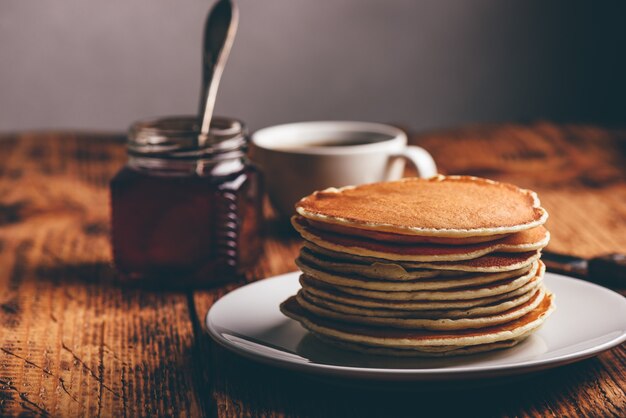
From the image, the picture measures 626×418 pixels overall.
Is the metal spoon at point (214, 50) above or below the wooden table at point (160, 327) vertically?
above

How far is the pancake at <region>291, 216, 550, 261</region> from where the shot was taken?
769 mm

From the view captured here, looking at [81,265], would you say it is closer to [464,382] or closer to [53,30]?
[464,382]

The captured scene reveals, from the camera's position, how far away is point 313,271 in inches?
32.4

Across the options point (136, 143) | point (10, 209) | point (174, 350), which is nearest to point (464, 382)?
point (174, 350)

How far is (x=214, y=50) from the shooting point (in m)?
1.20

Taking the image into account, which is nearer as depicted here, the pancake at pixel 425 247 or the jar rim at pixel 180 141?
the pancake at pixel 425 247

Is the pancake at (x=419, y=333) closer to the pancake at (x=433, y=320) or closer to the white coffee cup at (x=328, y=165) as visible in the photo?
the pancake at (x=433, y=320)

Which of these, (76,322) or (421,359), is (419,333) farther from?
(76,322)

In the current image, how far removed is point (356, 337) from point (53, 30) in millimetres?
2034

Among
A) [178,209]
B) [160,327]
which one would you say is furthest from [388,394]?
[178,209]

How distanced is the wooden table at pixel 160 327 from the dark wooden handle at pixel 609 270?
0.51ft

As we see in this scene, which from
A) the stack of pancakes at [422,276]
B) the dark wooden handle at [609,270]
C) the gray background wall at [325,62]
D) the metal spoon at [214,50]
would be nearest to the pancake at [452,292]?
the stack of pancakes at [422,276]

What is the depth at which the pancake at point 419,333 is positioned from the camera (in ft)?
2.52

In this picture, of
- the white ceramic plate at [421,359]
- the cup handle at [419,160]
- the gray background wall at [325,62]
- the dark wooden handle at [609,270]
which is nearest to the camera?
the white ceramic plate at [421,359]
